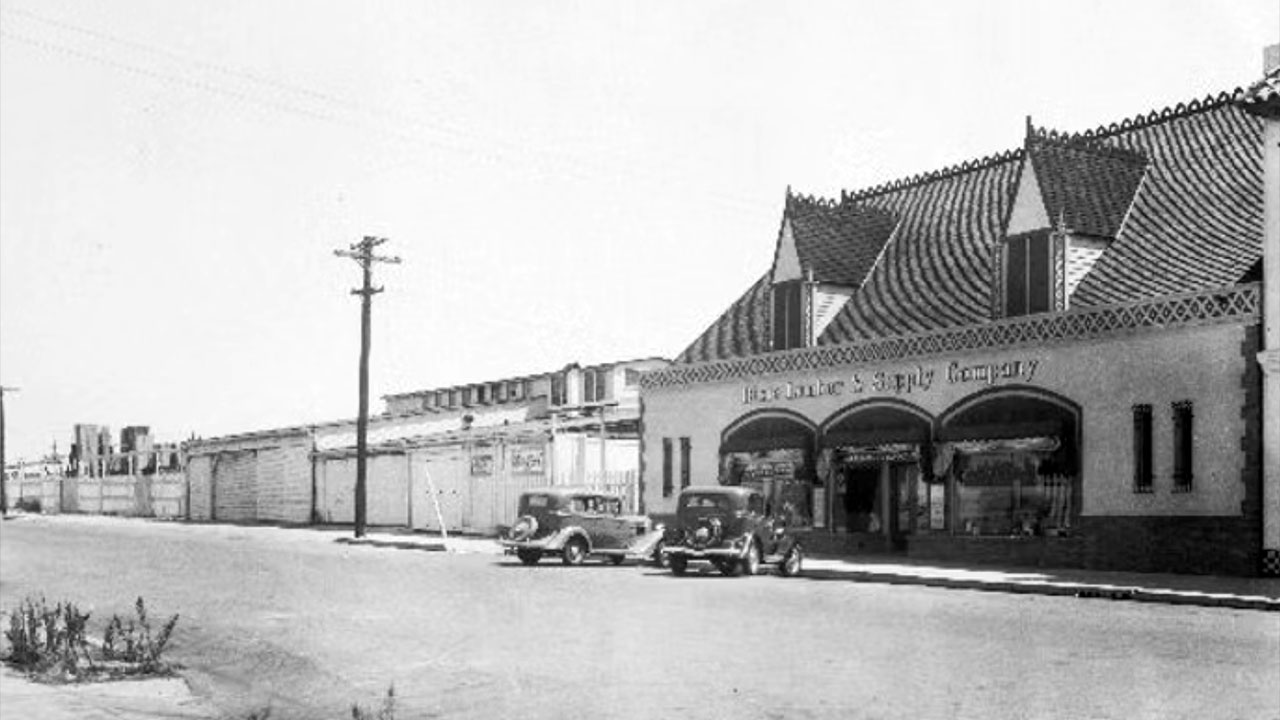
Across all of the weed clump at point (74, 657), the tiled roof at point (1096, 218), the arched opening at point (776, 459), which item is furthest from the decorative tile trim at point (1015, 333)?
the weed clump at point (74, 657)

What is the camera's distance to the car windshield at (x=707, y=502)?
1006 inches

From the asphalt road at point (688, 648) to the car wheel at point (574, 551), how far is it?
472 cm

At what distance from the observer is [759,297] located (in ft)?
125

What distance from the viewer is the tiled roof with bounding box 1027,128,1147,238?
90.7ft

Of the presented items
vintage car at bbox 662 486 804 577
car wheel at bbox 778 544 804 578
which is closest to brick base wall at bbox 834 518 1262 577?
car wheel at bbox 778 544 804 578

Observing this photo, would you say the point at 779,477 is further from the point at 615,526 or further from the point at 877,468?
the point at 615,526

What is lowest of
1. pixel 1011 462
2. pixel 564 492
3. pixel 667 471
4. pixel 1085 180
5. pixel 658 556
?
pixel 658 556

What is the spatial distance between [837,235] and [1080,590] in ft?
52.8

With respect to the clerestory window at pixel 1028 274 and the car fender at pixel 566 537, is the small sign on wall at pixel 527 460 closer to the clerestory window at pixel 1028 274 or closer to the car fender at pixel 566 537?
the car fender at pixel 566 537

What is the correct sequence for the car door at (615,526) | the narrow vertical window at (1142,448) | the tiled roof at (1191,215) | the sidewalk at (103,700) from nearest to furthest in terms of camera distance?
the sidewalk at (103,700), the tiled roof at (1191,215), the narrow vertical window at (1142,448), the car door at (615,526)

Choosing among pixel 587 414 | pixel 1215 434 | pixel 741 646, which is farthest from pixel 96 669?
pixel 587 414

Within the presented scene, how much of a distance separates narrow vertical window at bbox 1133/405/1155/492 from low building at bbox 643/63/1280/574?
0.04 meters

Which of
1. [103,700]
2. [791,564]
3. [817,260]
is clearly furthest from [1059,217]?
[103,700]

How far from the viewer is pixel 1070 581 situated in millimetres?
22312
